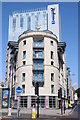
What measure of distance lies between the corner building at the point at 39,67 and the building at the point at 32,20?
5142 cm

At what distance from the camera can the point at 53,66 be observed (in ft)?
174

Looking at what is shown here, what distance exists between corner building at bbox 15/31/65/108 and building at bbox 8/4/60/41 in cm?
5142

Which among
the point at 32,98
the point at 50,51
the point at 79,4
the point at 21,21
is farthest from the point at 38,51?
the point at 21,21

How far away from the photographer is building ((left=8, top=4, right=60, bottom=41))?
107m

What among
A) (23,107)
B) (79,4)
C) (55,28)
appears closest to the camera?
(79,4)

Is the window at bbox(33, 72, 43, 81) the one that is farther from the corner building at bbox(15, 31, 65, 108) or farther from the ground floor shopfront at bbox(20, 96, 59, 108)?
the ground floor shopfront at bbox(20, 96, 59, 108)

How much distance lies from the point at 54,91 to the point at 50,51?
10194 mm

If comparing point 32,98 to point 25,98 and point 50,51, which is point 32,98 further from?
point 50,51

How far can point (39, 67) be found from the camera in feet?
171

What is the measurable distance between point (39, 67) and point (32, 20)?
221 feet

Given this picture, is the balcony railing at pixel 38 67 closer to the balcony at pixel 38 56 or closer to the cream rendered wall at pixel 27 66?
the cream rendered wall at pixel 27 66

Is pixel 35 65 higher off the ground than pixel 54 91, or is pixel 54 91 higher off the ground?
pixel 35 65

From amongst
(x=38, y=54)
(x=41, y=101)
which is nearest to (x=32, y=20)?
(x=38, y=54)

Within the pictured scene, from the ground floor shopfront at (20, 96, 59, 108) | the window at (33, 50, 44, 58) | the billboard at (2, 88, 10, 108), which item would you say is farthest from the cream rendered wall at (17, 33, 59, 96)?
the billboard at (2, 88, 10, 108)
